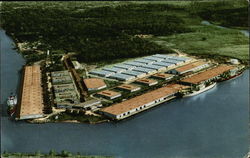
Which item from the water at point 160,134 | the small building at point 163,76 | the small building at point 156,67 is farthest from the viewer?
the small building at point 156,67

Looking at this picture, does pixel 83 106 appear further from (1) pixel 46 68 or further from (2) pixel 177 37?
(2) pixel 177 37

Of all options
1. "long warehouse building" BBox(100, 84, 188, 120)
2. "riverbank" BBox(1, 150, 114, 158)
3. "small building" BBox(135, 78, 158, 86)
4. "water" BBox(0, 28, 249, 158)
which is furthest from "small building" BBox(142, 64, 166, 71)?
"riverbank" BBox(1, 150, 114, 158)

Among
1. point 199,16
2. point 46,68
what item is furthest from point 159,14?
point 46,68

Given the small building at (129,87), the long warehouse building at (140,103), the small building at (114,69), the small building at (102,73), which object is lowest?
the long warehouse building at (140,103)

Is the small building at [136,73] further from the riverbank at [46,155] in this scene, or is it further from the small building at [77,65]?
the riverbank at [46,155]

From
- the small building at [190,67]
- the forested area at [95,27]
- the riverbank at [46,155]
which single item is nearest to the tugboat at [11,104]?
the riverbank at [46,155]

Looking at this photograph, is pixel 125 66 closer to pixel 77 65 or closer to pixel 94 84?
pixel 77 65

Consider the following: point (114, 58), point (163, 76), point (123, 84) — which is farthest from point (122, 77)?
point (114, 58)
